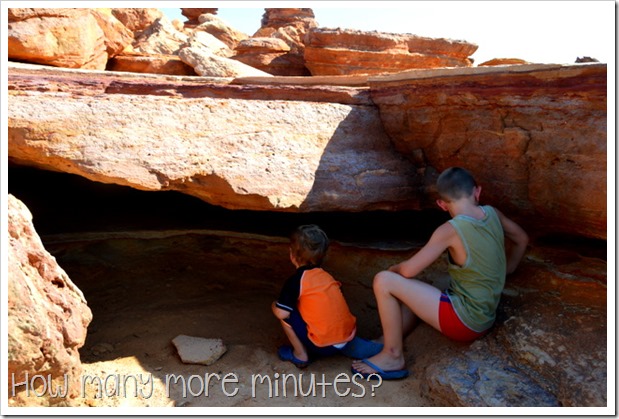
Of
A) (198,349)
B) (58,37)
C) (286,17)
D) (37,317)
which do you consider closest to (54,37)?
(58,37)

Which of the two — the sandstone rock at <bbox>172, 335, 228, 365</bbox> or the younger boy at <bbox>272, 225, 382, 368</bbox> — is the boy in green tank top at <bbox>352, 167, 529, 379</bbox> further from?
the sandstone rock at <bbox>172, 335, 228, 365</bbox>

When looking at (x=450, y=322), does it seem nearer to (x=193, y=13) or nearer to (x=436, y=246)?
(x=436, y=246)

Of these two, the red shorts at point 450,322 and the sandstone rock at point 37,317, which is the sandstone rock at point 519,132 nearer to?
the red shorts at point 450,322

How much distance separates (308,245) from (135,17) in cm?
993

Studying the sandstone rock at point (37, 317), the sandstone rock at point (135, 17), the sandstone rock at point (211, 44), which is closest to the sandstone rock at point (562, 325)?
the sandstone rock at point (37, 317)

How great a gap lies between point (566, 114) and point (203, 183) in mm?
1934

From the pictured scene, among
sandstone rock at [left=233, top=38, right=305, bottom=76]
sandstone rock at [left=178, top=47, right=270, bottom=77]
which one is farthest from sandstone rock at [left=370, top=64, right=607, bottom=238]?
sandstone rock at [left=233, top=38, right=305, bottom=76]

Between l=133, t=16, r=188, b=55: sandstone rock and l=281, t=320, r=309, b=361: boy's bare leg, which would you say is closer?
l=281, t=320, r=309, b=361: boy's bare leg

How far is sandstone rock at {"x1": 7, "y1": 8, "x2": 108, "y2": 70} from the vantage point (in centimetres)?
499

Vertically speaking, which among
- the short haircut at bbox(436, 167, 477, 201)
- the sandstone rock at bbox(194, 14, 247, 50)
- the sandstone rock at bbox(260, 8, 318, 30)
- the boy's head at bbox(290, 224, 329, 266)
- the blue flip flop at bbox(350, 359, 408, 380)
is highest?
the sandstone rock at bbox(260, 8, 318, 30)

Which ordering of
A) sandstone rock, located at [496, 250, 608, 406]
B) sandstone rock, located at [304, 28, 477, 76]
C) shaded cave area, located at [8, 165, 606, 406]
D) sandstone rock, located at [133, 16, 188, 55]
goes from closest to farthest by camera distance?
sandstone rock, located at [496, 250, 608, 406]
shaded cave area, located at [8, 165, 606, 406]
sandstone rock, located at [304, 28, 477, 76]
sandstone rock, located at [133, 16, 188, 55]

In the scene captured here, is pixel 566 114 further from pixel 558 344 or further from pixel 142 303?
pixel 142 303

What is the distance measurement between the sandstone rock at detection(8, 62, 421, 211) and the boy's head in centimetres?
18

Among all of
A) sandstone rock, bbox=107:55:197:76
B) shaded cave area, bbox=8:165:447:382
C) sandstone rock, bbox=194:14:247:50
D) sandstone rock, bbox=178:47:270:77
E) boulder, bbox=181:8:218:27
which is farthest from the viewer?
boulder, bbox=181:8:218:27
